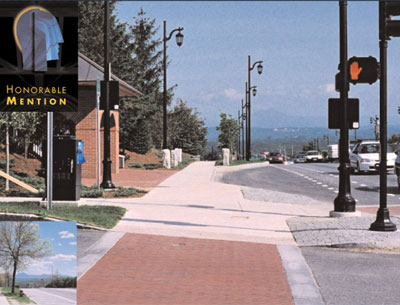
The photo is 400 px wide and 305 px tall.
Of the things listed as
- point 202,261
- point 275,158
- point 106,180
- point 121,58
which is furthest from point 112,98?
point 275,158

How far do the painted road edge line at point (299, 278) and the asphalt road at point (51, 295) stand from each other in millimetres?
2923

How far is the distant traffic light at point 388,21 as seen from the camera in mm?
11562

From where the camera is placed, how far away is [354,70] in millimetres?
12867

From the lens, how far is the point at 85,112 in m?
27.6

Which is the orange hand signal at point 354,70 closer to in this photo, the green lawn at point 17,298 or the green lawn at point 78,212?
the green lawn at point 78,212

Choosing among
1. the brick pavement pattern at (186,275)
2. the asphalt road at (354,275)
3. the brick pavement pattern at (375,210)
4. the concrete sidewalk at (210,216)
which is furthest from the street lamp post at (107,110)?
the asphalt road at (354,275)

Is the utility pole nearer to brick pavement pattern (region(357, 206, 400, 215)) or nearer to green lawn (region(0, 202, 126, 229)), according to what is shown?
brick pavement pattern (region(357, 206, 400, 215))

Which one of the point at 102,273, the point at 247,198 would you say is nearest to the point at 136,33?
the point at 247,198

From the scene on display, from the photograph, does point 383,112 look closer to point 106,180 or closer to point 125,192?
point 125,192

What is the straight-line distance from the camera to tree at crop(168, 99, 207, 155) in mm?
74562

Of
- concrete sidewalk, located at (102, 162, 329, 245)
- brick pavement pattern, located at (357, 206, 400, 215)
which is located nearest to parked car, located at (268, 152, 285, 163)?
concrete sidewalk, located at (102, 162, 329, 245)

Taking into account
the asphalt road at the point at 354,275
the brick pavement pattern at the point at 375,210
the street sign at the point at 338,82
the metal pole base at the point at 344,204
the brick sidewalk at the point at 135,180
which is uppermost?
the street sign at the point at 338,82

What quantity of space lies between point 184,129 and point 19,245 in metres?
73.9

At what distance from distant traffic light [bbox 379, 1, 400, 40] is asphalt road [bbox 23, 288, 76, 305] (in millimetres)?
8832
